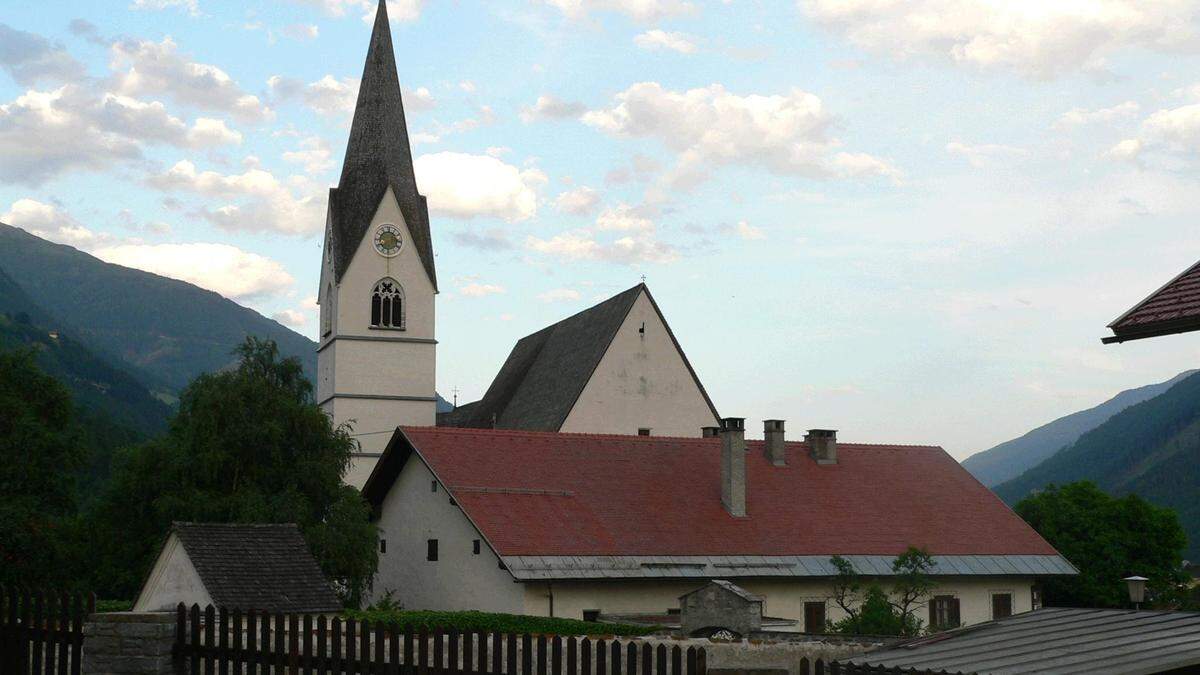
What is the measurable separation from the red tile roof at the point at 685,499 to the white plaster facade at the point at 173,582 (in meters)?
11.5

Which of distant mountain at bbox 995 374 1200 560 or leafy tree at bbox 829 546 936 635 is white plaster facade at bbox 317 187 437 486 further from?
distant mountain at bbox 995 374 1200 560

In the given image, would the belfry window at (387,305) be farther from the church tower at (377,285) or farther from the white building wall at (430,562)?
the white building wall at (430,562)

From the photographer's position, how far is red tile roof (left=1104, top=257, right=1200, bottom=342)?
44.4 ft

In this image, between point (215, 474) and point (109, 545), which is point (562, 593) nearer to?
point (215, 474)

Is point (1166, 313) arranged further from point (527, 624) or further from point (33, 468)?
point (33, 468)

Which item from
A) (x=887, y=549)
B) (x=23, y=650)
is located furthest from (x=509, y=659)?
(x=887, y=549)

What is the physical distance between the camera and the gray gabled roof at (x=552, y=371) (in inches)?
1869

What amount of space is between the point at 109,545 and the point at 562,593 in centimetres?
1237

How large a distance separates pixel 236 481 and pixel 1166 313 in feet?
85.7

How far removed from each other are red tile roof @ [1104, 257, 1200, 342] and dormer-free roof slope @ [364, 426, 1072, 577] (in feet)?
63.0

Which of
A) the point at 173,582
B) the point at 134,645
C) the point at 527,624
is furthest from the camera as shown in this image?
the point at 527,624

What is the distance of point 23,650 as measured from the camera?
12.4 m

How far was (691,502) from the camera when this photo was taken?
37.0m

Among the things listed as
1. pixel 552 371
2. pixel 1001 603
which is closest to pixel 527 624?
pixel 1001 603
